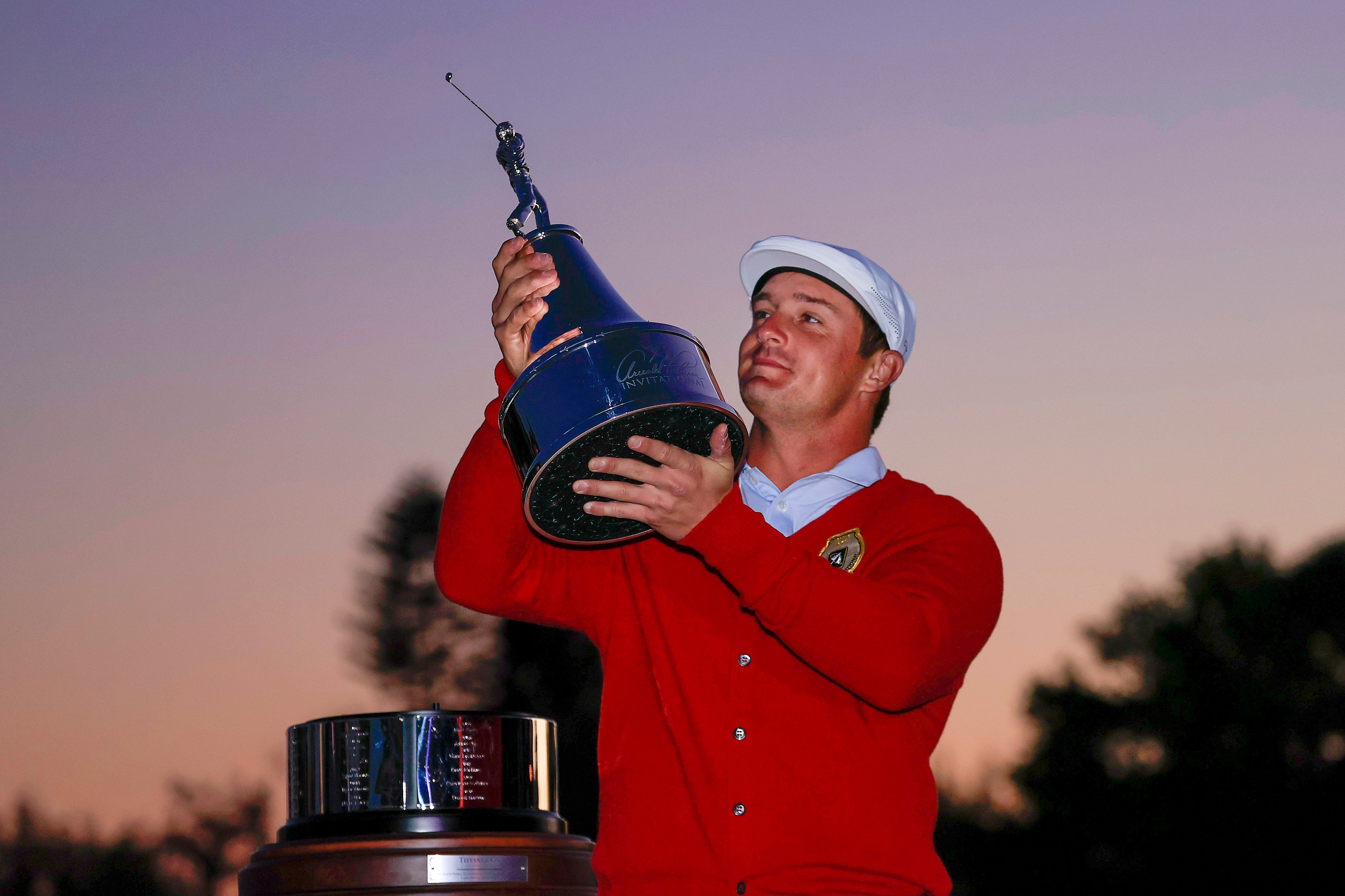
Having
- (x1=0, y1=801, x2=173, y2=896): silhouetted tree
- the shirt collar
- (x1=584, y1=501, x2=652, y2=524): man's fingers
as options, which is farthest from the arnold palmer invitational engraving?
(x1=0, y1=801, x2=173, y2=896): silhouetted tree

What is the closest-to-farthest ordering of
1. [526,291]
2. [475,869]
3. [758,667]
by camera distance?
[526,291] → [758,667] → [475,869]

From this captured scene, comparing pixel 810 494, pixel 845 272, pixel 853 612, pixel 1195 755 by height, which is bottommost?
pixel 853 612

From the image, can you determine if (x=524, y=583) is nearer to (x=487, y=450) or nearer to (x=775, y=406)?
(x=487, y=450)

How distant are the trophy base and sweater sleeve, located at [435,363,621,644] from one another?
0.19 m

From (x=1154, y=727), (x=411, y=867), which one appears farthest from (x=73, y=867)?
(x=411, y=867)

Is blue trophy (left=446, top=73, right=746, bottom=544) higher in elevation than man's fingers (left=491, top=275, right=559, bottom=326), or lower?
lower

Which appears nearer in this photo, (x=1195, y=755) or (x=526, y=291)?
(x=526, y=291)

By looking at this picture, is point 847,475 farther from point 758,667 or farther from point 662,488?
point 662,488

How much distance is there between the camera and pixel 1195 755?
31.9 meters

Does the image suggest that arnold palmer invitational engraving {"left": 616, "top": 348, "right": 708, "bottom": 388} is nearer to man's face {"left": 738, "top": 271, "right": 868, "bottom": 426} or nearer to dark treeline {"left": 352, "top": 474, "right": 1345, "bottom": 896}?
man's face {"left": 738, "top": 271, "right": 868, "bottom": 426}

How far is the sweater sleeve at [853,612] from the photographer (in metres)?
2.57

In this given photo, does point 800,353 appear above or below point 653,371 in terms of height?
above

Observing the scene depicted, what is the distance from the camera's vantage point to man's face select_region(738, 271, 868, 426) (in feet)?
11.5

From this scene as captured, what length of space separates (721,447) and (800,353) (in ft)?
3.01
